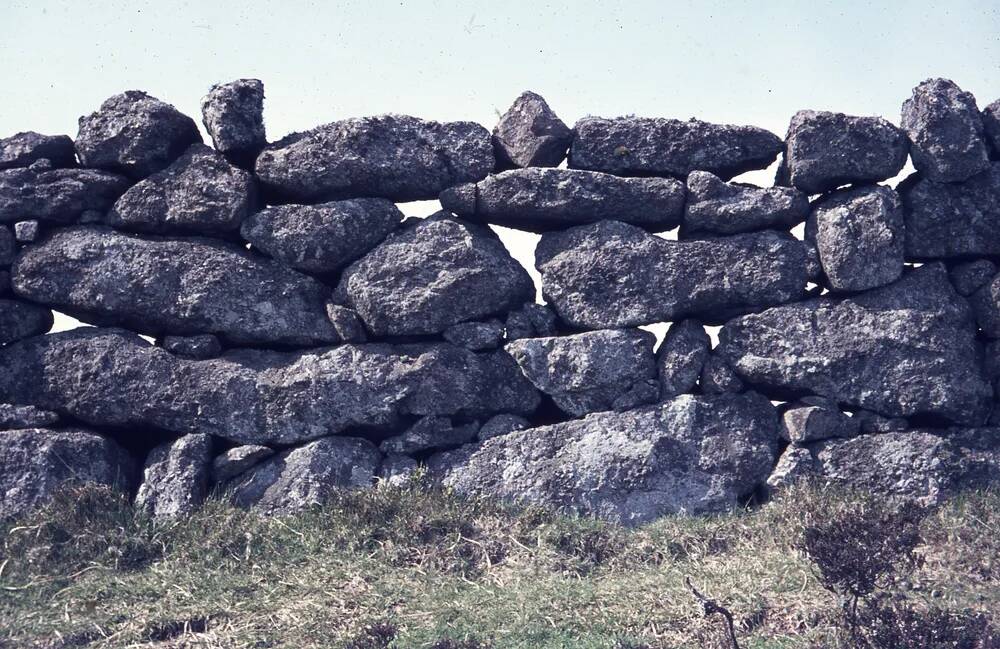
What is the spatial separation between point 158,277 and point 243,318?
30.5 inches

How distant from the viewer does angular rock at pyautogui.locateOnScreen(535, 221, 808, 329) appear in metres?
7.40

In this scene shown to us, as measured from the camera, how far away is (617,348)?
24.0ft

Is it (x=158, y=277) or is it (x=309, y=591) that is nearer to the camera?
(x=309, y=591)

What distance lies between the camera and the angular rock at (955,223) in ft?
24.5

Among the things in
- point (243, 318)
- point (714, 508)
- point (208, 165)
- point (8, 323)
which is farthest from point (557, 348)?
point (8, 323)

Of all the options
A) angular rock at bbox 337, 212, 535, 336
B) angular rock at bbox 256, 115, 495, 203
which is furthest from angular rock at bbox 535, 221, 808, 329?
angular rock at bbox 256, 115, 495, 203

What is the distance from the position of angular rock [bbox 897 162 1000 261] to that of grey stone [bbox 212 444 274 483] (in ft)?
18.3

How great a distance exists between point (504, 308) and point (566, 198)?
105 cm

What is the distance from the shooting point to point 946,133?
7.46 meters

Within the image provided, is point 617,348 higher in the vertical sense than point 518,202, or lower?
lower

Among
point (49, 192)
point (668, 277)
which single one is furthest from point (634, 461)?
point (49, 192)

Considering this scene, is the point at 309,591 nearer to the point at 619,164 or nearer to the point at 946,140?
the point at 619,164

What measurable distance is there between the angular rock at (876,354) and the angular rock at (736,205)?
77 cm

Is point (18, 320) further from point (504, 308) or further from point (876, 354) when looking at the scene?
point (876, 354)
